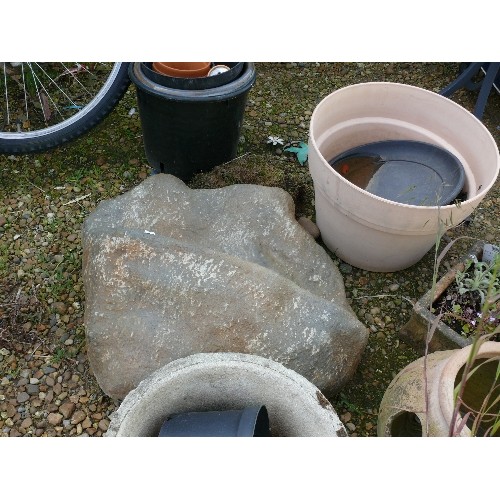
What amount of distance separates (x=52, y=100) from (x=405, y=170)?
1.96m

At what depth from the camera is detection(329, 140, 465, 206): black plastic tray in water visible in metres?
2.34

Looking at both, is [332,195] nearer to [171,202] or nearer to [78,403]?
[171,202]

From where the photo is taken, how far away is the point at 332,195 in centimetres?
215

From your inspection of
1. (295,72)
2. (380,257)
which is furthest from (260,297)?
(295,72)

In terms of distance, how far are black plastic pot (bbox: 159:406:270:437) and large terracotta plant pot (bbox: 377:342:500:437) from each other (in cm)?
41

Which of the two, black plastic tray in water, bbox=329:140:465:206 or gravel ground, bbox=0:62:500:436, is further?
black plastic tray in water, bbox=329:140:465:206

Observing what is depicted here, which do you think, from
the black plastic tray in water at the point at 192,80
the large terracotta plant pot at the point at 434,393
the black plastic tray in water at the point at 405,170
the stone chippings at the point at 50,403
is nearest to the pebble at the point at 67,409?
the stone chippings at the point at 50,403

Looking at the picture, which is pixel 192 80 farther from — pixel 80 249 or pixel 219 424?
pixel 219 424

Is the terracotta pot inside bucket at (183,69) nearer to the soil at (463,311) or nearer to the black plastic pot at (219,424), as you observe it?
the soil at (463,311)

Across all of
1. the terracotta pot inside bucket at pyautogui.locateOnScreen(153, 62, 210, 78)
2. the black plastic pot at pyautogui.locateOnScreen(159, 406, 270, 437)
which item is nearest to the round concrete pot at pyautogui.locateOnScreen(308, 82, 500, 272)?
the terracotta pot inside bucket at pyautogui.locateOnScreen(153, 62, 210, 78)

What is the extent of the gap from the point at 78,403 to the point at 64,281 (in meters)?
0.56

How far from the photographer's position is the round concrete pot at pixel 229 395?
4.72 feet

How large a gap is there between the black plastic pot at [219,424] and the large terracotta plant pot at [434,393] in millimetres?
415

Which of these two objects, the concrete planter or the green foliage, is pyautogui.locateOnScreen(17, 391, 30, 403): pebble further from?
the green foliage
